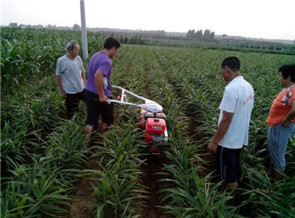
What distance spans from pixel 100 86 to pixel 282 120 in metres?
2.43

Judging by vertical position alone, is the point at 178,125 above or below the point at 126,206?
above

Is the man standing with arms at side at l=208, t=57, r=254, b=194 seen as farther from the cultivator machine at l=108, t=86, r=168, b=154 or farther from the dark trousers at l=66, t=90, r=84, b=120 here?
the dark trousers at l=66, t=90, r=84, b=120

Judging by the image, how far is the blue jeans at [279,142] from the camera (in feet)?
10.2

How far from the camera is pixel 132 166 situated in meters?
3.01

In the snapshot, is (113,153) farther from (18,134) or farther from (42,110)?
(42,110)

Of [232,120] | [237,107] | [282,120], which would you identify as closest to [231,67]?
[237,107]

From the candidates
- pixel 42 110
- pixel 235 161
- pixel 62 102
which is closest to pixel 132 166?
pixel 235 161

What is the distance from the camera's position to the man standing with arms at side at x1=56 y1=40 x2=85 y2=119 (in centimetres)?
429

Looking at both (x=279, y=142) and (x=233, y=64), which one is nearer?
(x=233, y=64)

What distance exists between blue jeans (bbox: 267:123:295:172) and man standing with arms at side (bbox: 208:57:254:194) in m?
0.49

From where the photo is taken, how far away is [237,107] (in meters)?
2.68

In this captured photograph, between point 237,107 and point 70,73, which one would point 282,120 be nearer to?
point 237,107

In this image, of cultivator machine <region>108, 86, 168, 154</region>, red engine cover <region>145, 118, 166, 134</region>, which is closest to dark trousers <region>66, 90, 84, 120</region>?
cultivator machine <region>108, 86, 168, 154</region>

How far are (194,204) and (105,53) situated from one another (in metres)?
2.35
